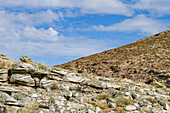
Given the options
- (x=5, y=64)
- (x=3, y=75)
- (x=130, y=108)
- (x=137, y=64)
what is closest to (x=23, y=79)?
(x=3, y=75)

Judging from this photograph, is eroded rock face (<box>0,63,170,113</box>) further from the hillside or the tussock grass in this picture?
the hillside

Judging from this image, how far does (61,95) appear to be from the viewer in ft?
34.5

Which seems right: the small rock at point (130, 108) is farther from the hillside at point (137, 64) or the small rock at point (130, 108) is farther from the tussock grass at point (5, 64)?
the hillside at point (137, 64)

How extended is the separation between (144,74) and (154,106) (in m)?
13.4

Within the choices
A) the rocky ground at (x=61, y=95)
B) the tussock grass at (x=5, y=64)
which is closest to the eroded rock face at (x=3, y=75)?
the rocky ground at (x=61, y=95)

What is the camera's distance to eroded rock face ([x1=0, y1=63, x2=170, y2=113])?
8.75 metres

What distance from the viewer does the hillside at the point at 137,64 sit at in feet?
78.9

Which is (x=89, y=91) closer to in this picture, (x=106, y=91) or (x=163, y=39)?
(x=106, y=91)

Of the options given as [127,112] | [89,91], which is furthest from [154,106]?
[89,91]

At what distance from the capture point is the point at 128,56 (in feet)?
105

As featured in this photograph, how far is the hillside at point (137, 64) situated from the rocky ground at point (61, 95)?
10885 mm

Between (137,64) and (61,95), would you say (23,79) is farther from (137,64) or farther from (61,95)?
(137,64)

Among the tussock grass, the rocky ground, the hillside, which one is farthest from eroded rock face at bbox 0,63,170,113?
the hillside

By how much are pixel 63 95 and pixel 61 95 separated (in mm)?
103
